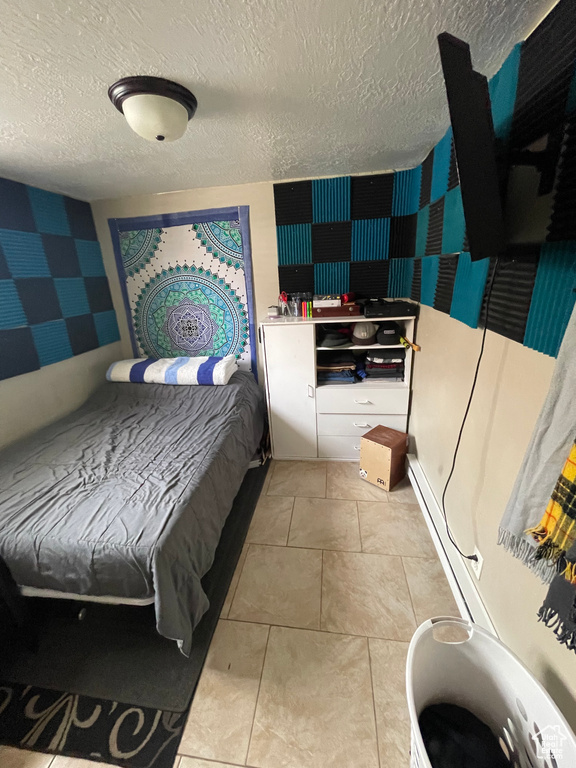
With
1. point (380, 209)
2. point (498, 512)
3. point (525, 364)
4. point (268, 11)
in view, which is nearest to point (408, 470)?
point (498, 512)

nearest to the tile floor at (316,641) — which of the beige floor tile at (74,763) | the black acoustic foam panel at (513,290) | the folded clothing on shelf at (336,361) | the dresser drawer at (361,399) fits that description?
the beige floor tile at (74,763)

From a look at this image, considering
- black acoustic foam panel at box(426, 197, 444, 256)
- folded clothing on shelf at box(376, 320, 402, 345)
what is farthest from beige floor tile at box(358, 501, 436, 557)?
black acoustic foam panel at box(426, 197, 444, 256)

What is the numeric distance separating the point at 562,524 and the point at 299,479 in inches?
72.5

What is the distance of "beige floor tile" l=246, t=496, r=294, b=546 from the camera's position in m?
1.86

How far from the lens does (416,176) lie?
2170mm

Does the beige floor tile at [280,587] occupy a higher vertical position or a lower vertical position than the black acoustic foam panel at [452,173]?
lower

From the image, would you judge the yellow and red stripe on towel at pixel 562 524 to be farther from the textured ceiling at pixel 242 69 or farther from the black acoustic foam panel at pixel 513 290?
the textured ceiling at pixel 242 69

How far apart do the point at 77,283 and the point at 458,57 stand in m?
2.71

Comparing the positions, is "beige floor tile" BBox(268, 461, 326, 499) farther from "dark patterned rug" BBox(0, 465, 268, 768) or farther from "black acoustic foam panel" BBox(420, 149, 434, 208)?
"black acoustic foam panel" BBox(420, 149, 434, 208)

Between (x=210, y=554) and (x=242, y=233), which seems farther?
(x=242, y=233)

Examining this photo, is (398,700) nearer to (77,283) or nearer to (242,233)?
(242,233)

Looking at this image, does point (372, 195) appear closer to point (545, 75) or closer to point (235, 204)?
point (235, 204)

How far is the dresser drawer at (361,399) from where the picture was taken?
237cm

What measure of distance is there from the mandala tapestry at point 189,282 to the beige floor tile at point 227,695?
1.92 meters
